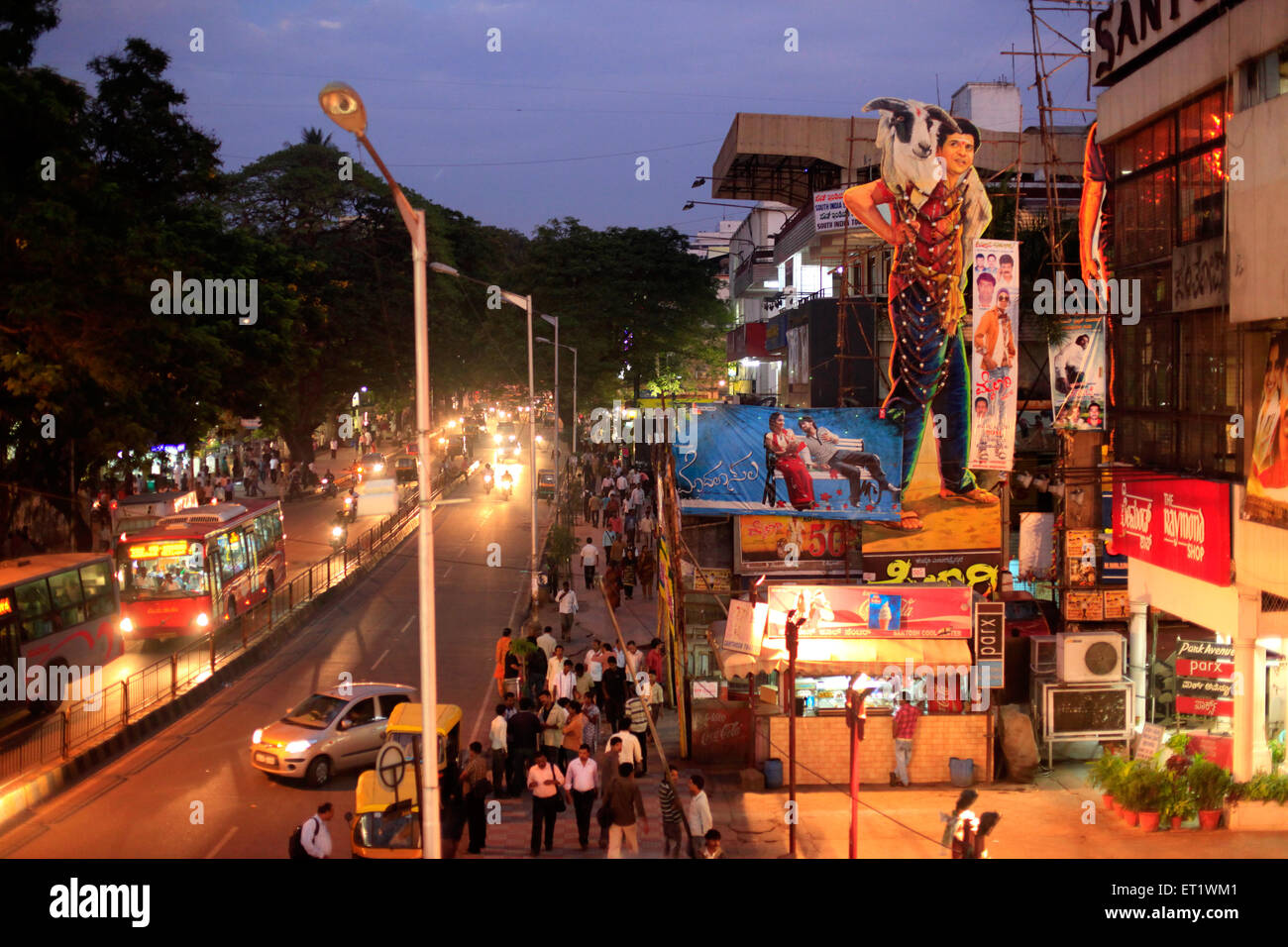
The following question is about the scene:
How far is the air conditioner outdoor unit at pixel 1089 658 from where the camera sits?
16703 mm

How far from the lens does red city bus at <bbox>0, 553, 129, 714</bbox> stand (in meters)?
18.1

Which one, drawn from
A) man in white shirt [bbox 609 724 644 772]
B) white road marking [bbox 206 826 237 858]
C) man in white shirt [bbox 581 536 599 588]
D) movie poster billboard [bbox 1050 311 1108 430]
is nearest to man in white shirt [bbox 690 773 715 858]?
man in white shirt [bbox 609 724 644 772]

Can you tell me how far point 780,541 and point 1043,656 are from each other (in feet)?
20.6

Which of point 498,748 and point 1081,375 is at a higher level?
point 1081,375

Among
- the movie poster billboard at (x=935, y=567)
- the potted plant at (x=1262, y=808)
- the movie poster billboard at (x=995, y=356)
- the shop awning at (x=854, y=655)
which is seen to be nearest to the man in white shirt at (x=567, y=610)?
the movie poster billboard at (x=935, y=567)

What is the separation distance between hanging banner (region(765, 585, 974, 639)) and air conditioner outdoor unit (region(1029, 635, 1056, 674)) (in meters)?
1.45

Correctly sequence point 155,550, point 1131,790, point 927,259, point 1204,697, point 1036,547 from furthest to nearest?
point 155,550 < point 1036,547 < point 927,259 < point 1204,697 < point 1131,790

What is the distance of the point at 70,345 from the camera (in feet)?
84.6

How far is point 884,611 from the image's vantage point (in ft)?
54.8

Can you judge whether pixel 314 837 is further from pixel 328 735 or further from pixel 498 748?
pixel 328 735

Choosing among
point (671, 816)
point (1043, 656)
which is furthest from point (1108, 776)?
point (671, 816)

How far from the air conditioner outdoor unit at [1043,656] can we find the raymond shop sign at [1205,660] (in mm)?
1860

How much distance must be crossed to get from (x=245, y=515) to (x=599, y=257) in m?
33.5

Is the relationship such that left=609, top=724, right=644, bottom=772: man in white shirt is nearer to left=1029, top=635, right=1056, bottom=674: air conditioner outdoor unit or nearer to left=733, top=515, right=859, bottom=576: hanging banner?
left=1029, top=635, right=1056, bottom=674: air conditioner outdoor unit
